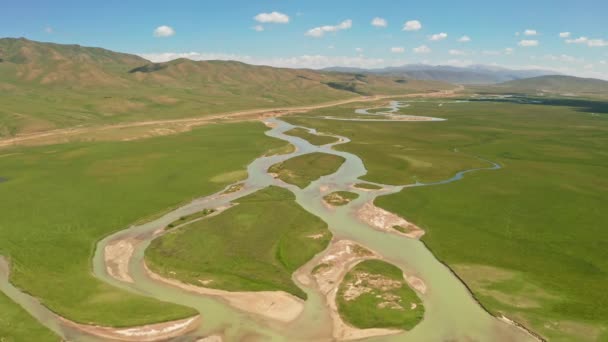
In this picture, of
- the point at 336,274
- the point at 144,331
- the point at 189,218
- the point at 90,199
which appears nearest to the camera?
the point at 144,331

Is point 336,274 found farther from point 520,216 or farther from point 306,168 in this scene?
point 306,168

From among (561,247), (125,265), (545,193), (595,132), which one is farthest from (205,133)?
(595,132)

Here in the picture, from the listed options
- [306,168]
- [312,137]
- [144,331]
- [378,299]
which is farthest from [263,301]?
[312,137]

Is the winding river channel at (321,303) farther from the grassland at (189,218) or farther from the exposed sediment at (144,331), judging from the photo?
the grassland at (189,218)

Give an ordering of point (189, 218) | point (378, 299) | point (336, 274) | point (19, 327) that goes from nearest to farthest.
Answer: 1. point (19, 327)
2. point (378, 299)
3. point (336, 274)
4. point (189, 218)

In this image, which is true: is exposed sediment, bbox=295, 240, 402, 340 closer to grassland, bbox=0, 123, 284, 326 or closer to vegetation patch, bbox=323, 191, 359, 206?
grassland, bbox=0, 123, 284, 326

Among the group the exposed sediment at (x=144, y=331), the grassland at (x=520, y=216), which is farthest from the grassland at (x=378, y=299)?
the exposed sediment at (x=144, y=331)
